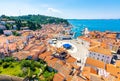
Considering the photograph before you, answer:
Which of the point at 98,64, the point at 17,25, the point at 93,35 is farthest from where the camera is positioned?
the point at 17,25

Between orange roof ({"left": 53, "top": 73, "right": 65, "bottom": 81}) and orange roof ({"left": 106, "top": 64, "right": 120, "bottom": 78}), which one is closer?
orange roof ({"left": 53, "top": 73, "right": 65, "bottom": 81})

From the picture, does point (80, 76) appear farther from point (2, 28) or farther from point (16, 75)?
point (2, 28)

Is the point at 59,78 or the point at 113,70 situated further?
the point at 113,70

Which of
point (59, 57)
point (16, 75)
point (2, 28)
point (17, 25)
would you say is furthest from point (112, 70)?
point (17, 25)

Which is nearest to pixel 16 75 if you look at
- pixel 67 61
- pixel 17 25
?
pixel 67 61

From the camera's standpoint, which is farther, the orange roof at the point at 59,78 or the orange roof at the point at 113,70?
the orange roof at the point at 113,70

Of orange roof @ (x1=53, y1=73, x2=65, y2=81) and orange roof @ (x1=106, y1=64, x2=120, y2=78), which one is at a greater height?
orange roof @ (x1=106, y1=64, x2=120, y2=78)

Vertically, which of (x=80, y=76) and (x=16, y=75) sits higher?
(x=80, y=76)

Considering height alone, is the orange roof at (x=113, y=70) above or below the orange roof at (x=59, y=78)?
above

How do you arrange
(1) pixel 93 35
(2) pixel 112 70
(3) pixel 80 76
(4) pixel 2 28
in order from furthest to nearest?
(4) pixel 2 28 < (1) pixel 93 35 < (2) pixel 112 70 < (3) pixel 80 76

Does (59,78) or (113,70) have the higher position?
(113,70)

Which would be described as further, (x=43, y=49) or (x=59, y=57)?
(x=43, y=49)
